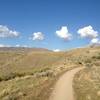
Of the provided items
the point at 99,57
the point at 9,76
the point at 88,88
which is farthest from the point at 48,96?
the point at 99,57

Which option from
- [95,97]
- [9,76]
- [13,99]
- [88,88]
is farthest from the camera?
[9,76]

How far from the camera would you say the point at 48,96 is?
70.0 ft

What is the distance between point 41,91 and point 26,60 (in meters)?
91.0

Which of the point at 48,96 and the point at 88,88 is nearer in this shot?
the point at 48,96

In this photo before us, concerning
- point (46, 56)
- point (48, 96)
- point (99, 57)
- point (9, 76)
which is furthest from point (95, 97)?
point (46, 56)

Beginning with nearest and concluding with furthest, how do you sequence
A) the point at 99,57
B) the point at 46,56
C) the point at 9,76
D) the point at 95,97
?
the point at 95,97 → the point at 9,76 → the point at 99,57 → the point at 46,56

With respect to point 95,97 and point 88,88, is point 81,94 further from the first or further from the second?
point 88,88

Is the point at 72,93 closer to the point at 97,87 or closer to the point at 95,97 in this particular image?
the point at 95,97

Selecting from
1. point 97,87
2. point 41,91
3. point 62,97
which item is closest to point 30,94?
point 41,91

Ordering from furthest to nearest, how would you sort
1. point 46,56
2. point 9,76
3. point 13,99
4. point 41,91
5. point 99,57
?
point 46,56 < point 99,57 < point 9,76 < point 41,91 < point 13,99

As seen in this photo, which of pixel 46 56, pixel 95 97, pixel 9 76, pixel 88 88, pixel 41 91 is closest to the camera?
pixel 95 97

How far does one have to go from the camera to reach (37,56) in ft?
380

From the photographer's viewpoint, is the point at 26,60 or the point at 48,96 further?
the point at 26,60

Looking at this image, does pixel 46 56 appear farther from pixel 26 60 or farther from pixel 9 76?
pixel 9 76
